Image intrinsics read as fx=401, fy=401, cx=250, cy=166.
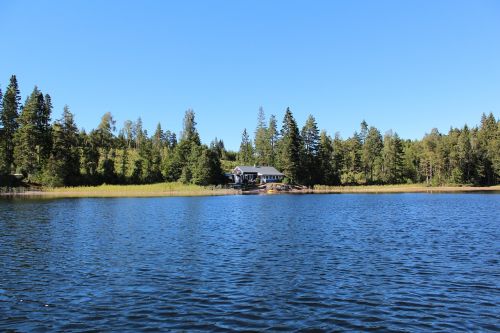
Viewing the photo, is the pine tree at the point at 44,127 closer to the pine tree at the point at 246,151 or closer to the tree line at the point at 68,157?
the tree line at the point at 68,157

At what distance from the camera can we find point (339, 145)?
153 m

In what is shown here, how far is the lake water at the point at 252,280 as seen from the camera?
1341 cm

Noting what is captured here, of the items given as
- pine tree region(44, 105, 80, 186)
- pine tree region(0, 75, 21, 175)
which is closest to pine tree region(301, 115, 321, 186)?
pine tree region(44, 105, 80, 186)

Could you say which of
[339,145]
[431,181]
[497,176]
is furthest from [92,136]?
[497,176]

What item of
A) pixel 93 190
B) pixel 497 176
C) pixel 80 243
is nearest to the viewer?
pixel 80 243

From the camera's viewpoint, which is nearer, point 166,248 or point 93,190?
point 166,248

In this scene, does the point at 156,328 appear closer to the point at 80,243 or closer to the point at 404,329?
the point at 404,329

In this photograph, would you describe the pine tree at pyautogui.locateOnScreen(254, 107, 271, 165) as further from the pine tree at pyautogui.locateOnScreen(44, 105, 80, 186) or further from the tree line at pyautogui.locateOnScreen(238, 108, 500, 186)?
the pine tree at pyautogui.locateOnScreen(44, 105, 80, 186)

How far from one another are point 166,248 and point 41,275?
834cm

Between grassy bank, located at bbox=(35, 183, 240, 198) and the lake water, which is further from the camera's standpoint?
grassy bank, located at bbox=(35, 183, 240, 198)

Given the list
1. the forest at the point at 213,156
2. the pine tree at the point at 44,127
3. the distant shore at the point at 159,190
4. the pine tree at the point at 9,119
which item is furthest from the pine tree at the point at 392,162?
the pine tree at the point at 9,119

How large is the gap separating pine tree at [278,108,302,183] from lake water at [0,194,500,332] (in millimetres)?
90389

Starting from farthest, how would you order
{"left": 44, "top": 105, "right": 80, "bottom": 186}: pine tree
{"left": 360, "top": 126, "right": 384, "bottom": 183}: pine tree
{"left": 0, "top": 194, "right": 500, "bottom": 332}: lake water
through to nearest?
{"left": 360, "top": 126, "right": 384, "bottom": 183}: pine tree
{"left": 44, "top": 105, "right": 80, "bottom": 186}: pine tree
{"left": 0, "top": 194, "right": 500, "bottom": 332}: lake water

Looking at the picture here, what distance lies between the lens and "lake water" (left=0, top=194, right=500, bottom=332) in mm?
13414
